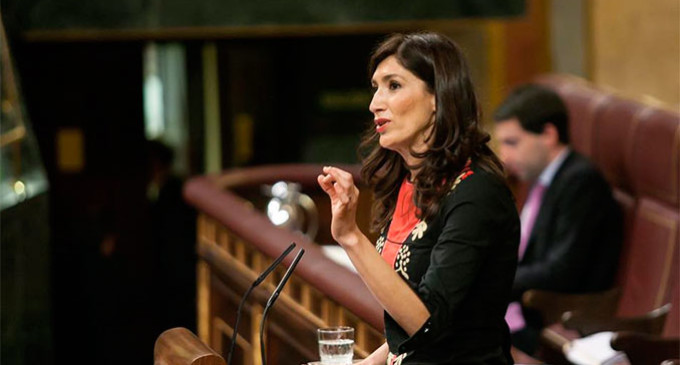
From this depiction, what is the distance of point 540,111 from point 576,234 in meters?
0.47

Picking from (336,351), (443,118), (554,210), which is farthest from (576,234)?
(443,118)

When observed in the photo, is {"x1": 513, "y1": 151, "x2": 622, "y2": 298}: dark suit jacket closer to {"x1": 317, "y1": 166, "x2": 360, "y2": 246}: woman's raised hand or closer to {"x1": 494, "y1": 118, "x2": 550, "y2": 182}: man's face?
{"x1": 494, "y1": 118, "x2": 550, "y2": 182}: man's face

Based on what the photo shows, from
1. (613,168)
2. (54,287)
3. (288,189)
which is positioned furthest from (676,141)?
(54,287)

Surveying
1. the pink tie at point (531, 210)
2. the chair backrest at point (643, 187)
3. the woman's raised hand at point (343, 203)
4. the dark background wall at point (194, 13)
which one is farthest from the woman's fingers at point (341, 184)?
the dark background wall at point (194, 13)

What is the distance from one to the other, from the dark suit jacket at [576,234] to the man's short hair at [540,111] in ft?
0.40

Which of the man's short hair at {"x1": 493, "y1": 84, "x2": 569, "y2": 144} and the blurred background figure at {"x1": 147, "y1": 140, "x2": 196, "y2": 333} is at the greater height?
the man's short hair at {"x1": 493, "y1": 84, "x2": 569, "y2": 144}

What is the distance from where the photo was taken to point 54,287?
7.95 m

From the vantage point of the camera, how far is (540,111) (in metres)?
4.38

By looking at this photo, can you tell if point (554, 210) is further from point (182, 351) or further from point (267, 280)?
point (182, 351)

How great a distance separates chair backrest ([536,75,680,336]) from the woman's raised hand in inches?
82.2

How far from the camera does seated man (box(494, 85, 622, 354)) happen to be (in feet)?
14.0

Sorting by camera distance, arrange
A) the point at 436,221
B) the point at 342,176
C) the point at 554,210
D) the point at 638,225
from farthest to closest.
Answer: the point at 554,210
the point at 638,225
the point at 436,221
the point at 342,176

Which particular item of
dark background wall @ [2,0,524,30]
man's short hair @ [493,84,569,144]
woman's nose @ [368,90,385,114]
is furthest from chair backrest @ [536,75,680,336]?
dark background wall @ [2,0,524,30]

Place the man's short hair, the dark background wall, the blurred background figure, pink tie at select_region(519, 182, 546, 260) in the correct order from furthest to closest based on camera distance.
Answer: the blurred background figure < the dark background wall < pink tie at select_region(519, 182, 546, 260) < the man's short hair
